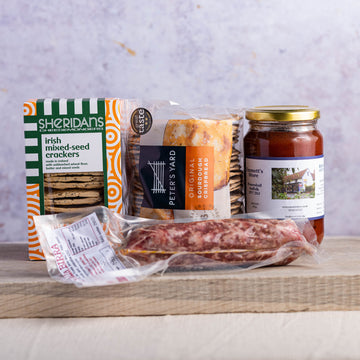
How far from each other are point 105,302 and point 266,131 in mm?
405

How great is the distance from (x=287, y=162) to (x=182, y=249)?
0.79 ft

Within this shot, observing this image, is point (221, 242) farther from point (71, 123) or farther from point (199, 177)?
point (71, 123)

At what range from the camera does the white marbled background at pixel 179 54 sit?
4.30 feet

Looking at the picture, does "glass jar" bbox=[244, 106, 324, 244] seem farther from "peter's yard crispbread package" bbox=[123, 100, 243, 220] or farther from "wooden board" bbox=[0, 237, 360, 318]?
"wooden board" bbox=[0, 237, 360, 318]

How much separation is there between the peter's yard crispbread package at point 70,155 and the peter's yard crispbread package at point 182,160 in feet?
0.15

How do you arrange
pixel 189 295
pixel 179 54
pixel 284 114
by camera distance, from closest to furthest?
pixel 189 295 < pixel 284 114 < pixel 179 54

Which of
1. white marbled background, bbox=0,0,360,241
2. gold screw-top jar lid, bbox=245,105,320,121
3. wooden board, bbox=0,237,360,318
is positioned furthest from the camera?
white marbled background, bbox=0,0,360,241

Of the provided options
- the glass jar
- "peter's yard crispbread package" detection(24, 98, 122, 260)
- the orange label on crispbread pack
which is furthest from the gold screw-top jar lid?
"peter's yard crispbread package" detection(24, 98, 122, 260)

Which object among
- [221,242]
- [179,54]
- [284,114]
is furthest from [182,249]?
[179,54]

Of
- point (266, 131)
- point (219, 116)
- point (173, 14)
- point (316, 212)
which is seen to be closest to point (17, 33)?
point (173, 14)

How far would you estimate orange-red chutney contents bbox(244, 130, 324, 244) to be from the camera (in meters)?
1.00

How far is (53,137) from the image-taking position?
1.03 m

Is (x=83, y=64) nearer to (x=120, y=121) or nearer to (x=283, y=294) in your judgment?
(x=120, y=121)

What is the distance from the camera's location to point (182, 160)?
3.38 feet
